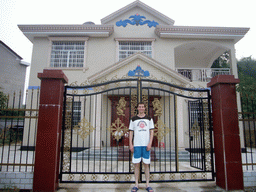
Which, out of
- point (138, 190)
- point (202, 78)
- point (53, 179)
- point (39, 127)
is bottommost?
point (138, 190)

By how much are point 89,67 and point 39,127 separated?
697 centimetres

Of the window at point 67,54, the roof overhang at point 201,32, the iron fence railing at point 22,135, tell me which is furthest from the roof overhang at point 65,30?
the iron fence railing at point 22,135

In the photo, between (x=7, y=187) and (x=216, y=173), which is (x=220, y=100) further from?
(x=7, y=187)

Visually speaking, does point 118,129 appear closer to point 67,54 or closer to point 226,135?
point 226,135

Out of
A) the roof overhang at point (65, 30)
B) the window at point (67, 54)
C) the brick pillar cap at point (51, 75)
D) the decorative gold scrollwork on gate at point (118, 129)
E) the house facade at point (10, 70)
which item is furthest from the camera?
the house facade at point (10, 70)

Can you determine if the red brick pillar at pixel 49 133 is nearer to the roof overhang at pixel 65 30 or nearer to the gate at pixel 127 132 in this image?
the gate at pixel 127 132

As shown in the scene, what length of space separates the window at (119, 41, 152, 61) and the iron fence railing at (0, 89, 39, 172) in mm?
5405

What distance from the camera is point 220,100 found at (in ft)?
13.0

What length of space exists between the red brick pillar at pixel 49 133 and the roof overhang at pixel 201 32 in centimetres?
814

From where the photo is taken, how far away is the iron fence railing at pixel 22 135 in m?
3.73

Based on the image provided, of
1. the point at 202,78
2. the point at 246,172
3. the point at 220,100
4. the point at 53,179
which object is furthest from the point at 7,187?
the point at 202,78

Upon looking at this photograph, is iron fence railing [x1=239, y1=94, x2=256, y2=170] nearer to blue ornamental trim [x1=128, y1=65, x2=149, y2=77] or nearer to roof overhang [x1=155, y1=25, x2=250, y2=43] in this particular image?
roof overhang [x1=155, y1=25, x2=250, y2=43]

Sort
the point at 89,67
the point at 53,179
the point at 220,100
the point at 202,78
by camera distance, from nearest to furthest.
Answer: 1. the point at 53,179
2. the point at 220,100
3. the point at 89,67
4. the point at 202,78

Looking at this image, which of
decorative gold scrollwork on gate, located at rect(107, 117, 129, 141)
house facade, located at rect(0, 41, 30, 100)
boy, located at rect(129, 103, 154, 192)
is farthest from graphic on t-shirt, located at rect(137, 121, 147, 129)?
house facade, located at rect(0, 41, 30, 100)
